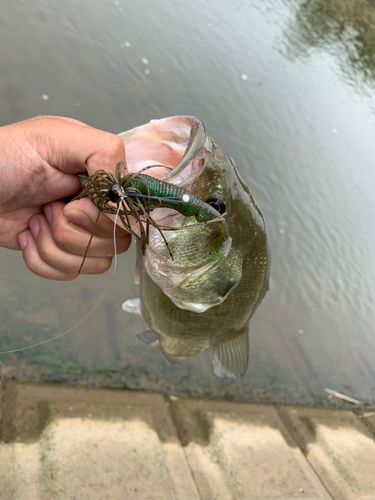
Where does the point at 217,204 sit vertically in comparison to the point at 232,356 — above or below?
above

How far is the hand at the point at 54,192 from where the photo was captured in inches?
48.6

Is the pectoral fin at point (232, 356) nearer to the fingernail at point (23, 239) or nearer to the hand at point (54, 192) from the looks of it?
the hand at point (54, 192)

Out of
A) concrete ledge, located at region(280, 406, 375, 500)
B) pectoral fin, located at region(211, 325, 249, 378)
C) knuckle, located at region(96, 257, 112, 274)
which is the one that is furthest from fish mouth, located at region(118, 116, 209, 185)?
concrete ledge, located at region(280, 406, 375, 500)

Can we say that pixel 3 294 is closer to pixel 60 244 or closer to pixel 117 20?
pixel 60 244

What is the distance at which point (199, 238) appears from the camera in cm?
118

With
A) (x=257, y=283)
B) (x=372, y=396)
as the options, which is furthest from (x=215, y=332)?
(x=372, y=396)

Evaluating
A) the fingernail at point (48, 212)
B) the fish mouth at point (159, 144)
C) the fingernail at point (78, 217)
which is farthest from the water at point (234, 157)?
the fish mouth at point (159, 144)

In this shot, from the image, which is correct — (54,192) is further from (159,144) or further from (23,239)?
(159,144)

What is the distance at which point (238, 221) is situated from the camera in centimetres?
127

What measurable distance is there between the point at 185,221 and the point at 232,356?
1.03 meters

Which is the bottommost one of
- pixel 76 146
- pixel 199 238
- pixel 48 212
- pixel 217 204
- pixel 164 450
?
pixel 164 450

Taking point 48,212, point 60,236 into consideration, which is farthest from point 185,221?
point 48,212

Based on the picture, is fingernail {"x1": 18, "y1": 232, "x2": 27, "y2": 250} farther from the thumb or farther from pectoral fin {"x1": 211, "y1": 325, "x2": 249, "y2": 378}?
pectoral fin {"x1": 211, "y1": 325, "x2": 249, "y2": 378}

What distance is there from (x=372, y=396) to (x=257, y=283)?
10.4ft
